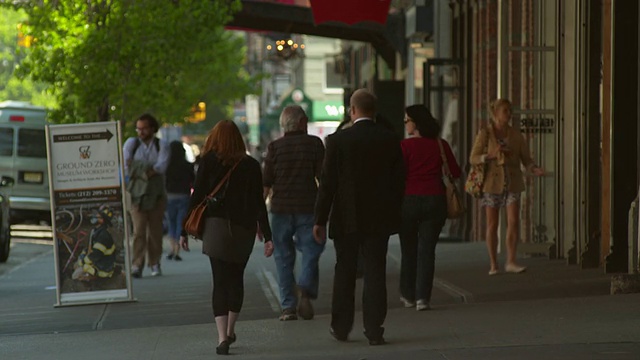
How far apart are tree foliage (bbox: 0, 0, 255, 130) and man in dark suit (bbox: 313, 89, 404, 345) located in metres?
16.8

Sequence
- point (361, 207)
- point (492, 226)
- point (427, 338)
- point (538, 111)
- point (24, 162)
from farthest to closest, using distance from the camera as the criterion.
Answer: point (24, 162), point (538, 111), point (492, 226), point (427, 338), point (361, 207)

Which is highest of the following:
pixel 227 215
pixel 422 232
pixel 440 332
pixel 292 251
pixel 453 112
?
pixel 227 215

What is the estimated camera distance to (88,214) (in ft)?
49.0

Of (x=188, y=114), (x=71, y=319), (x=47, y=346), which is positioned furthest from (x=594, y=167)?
(x=188, y=114)

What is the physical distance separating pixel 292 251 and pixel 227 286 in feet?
6.42

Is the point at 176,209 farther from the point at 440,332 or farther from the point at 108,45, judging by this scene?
the point at 440,332

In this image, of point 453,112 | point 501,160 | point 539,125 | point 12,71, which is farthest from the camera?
point 12,71

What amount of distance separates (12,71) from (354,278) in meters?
84.2

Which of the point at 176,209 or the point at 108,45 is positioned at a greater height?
the point at 108,45

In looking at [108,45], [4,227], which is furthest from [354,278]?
[108,45]

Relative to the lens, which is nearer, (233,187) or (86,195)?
(233,187)

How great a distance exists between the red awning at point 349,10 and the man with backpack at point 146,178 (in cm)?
336

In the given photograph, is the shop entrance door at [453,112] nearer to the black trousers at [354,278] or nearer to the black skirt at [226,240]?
the black trousers at [354,278]

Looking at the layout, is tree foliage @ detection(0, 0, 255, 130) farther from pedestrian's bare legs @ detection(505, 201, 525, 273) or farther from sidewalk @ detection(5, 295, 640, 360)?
sidewalk @ detection(5, 295, 640, 360)
